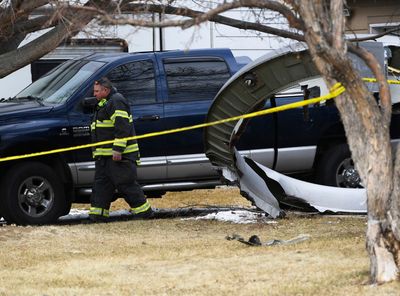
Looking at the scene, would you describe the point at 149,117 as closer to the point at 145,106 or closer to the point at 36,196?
the point at 145,106

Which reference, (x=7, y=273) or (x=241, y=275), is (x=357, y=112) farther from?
(x=7, y=273)

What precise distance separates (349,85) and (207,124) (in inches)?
186

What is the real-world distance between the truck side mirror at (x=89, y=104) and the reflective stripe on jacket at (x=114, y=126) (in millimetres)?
194

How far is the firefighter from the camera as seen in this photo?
39.7 ft

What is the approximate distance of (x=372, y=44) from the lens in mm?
11516

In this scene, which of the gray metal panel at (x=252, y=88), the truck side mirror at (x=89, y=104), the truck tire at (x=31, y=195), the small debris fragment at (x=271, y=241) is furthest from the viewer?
the truck side mirror at (x=89, y=104)

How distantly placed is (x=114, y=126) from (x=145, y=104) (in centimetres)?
87

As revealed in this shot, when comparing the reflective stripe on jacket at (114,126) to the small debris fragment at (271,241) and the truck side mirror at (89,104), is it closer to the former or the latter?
the truck side mirror at (89,104)

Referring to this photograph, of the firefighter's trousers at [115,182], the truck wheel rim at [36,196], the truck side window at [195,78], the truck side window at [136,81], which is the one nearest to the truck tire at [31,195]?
the truck wheel rim at [36,196]

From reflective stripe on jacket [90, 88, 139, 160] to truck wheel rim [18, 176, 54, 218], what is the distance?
69cm

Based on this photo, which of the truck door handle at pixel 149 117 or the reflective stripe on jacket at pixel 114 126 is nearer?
the reflective stripe on jacket at pixel 114 126

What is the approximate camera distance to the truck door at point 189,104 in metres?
12.8

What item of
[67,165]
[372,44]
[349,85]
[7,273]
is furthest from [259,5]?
[67,165]

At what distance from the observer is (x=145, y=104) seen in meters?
12.9
